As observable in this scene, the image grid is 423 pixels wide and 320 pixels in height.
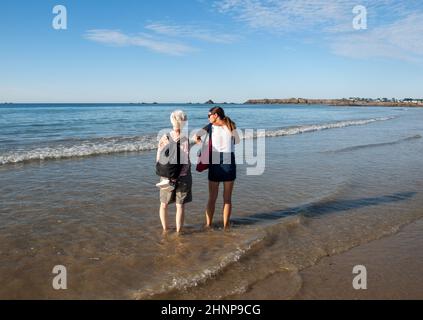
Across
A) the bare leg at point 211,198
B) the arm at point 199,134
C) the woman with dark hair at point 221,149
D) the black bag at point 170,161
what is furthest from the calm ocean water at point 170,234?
the arm at point 199,134

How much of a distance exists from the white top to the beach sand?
2363 millimetres

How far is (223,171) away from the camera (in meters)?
6.43

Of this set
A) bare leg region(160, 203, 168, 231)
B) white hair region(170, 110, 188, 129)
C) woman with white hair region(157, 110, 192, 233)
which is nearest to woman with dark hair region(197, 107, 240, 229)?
woman with white hair region(157, 110, 192, 233)

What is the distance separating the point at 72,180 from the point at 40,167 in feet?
8.01

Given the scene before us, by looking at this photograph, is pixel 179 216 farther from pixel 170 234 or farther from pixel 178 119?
pixel 178 119

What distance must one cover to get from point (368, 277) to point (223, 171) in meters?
2.82

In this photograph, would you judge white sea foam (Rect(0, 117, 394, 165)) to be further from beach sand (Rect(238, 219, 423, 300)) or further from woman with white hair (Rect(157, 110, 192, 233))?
beach sand (Rect(238, 219, 423, 300))

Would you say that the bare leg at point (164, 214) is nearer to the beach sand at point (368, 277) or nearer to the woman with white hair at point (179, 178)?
the woman with white hair at point (179, 178)

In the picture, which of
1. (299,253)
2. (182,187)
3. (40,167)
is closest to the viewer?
(299,253)

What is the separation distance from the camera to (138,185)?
9.67 m
